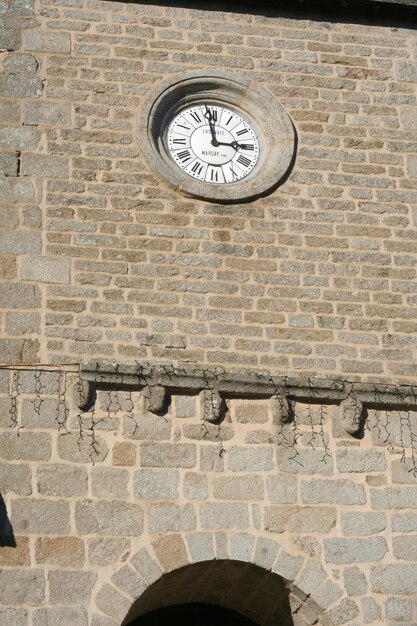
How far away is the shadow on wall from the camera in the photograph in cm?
789

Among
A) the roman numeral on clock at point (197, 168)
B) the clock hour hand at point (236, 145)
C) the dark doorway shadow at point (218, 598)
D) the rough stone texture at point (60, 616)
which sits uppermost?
the clock hour hand at point (236, 145)

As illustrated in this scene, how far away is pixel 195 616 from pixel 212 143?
3509mm

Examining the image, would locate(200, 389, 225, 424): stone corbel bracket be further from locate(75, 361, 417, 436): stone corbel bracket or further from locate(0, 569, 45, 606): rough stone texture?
locate(0, 569, 45, 606): rough stone texture

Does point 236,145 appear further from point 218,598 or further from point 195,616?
point 195,616

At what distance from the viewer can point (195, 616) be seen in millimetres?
A: 9180

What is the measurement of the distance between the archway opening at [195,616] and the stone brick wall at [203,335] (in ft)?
0.86

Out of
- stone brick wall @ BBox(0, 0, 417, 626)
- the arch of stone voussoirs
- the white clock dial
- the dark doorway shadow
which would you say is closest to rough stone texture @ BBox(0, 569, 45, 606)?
stone brick wall @ BBox(0, 0, 417, 626)

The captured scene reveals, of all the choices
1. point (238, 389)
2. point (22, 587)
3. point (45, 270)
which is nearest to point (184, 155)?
point (45, 270)

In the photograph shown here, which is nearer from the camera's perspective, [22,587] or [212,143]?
[22,587]

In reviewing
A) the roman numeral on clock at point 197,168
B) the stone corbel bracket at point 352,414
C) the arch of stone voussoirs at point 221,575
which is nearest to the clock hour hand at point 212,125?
the roman numeral on clock at point 197,168

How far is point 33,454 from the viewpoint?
26.8 feet

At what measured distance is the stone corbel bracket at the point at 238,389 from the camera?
27.6ft

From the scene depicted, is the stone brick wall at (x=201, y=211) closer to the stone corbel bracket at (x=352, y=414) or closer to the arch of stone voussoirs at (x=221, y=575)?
the stone corbel bracket at (x=352, y=414)

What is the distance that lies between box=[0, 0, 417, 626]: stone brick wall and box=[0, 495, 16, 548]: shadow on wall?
2 cm
